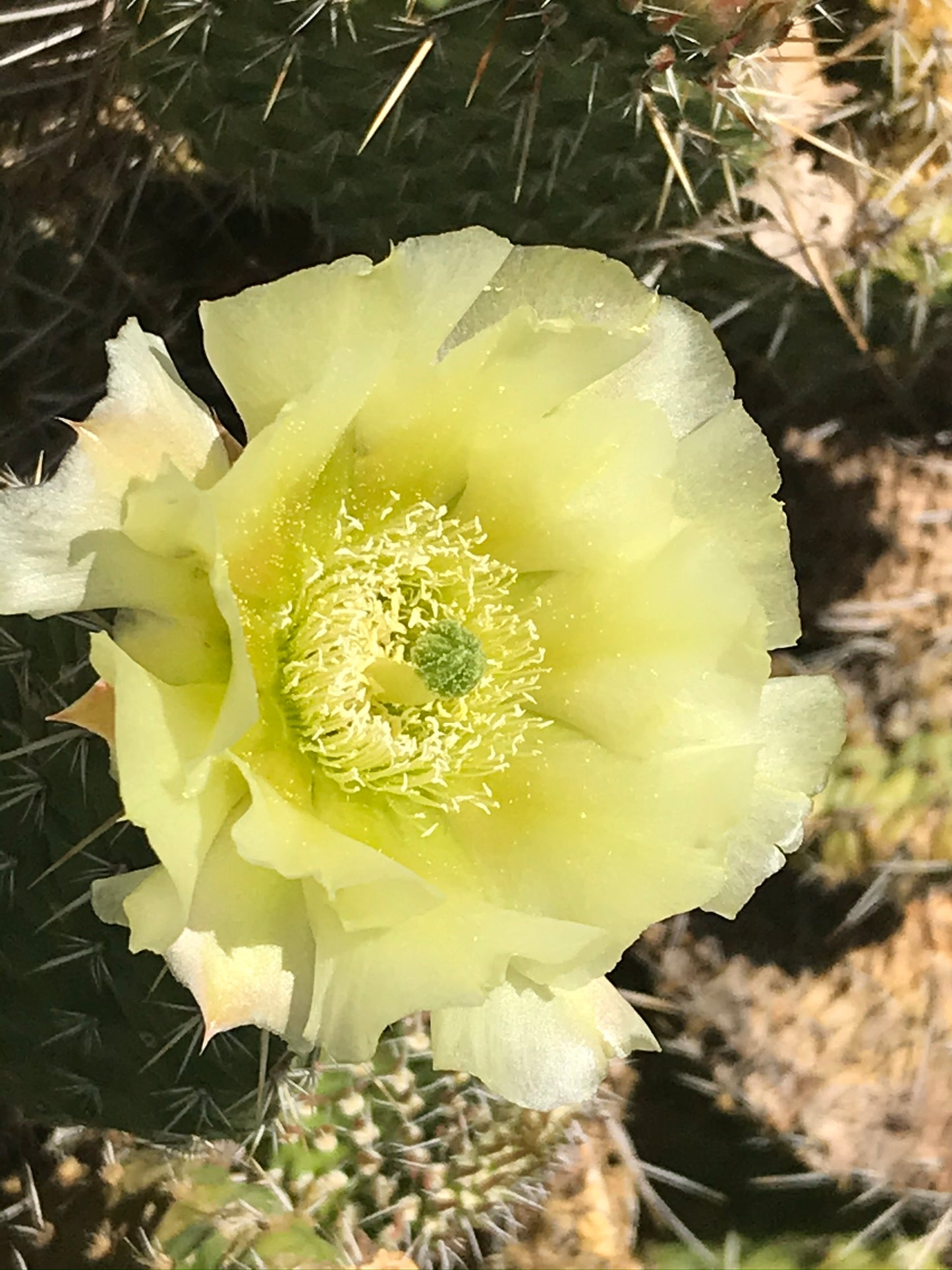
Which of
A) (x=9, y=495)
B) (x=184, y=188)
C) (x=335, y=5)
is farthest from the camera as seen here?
(x=184, y=188)

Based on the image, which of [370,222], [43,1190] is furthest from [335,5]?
[43,1190]

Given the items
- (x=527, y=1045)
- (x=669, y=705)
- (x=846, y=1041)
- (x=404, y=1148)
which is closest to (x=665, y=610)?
(x=669, y=705)

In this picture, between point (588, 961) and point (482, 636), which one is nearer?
point (588, 961)

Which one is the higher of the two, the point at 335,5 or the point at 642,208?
the point at 335,5

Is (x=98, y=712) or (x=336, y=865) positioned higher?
(x=98, y=712)

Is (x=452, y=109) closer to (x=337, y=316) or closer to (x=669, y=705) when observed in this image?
(x=337, y=316)

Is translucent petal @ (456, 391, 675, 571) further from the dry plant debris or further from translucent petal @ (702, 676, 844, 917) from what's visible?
the dry plant debris

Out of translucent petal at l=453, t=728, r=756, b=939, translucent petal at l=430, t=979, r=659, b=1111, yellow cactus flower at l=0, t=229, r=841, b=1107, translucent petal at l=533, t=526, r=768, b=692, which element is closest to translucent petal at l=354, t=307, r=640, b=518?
yellow cactus flower at l=0, t=229, r=841, b=1107

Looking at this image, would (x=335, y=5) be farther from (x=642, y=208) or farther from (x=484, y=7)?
(x=642, y=208)
